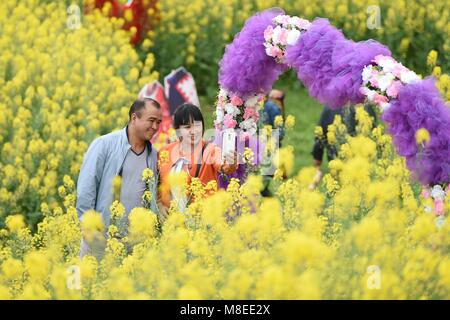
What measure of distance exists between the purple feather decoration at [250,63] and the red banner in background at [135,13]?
588 cm

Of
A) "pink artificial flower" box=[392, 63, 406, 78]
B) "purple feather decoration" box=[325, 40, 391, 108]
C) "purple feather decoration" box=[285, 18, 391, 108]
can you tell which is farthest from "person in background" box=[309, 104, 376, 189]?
"pink artificial flower" box=[392, 63, 406, 78]

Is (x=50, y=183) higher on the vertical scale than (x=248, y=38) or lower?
lower

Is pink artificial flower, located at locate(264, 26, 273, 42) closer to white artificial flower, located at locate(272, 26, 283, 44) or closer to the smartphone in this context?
white artificial flower, located at locate(272, 26, 283, 44)

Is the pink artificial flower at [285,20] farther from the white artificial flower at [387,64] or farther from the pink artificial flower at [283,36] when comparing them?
the white artificial flower at [387,64]

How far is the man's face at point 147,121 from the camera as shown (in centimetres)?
588

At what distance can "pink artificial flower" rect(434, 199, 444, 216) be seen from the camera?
5.55 m

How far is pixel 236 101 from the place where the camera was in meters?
7.05

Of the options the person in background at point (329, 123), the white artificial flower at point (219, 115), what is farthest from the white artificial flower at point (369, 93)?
the person in background at point (329, 123)

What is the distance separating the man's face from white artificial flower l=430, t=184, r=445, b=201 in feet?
5.30

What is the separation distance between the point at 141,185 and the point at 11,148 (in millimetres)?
2710

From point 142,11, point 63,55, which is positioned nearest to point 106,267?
point 63,55

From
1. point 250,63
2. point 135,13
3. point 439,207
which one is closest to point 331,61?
point 250,63

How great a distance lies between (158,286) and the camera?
14.8 feet
